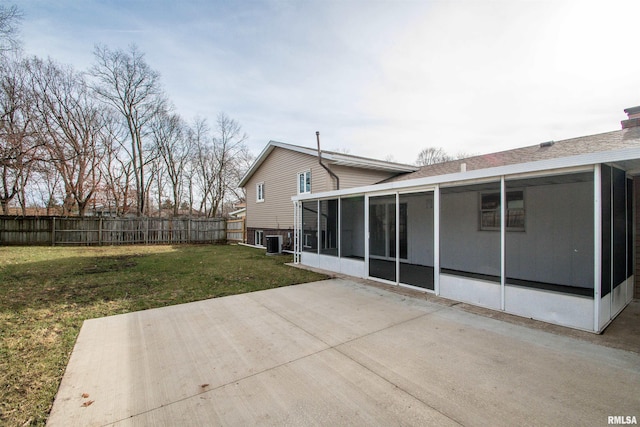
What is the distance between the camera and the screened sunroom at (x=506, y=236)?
12.9 feet

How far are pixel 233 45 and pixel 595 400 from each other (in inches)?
444

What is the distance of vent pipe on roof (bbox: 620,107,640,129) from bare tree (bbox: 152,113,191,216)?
2711cm

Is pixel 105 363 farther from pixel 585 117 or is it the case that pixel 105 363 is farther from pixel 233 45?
pixel 585 117

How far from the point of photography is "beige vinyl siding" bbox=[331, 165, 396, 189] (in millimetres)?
10795

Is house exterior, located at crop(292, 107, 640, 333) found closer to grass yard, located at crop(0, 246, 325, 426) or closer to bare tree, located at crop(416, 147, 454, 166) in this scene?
grass yard, located at crop(0, 246, 325, 426)

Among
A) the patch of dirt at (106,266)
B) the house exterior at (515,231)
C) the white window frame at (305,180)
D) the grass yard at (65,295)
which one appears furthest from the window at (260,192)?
the patch of dirt at (106,266)

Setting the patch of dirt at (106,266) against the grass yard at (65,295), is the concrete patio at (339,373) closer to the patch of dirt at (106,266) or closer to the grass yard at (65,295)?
the grass yard at (65,295)

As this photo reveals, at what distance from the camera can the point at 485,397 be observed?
2398 millimetres

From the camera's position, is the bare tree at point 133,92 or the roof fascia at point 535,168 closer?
the roof fascia at point 535,168

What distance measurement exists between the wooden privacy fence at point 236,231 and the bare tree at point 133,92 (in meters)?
8.38

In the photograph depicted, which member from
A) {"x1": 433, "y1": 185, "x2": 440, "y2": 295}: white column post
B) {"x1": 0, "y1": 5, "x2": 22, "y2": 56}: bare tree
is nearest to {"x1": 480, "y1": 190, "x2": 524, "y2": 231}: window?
{"x1": 433, "y1": 185, "x2": 440, "y2": 295}: white column post

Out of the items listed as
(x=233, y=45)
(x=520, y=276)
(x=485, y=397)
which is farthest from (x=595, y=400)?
(x=233, y=45)

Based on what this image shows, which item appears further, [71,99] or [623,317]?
[71,99]

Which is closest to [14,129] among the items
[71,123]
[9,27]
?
[9,27]
